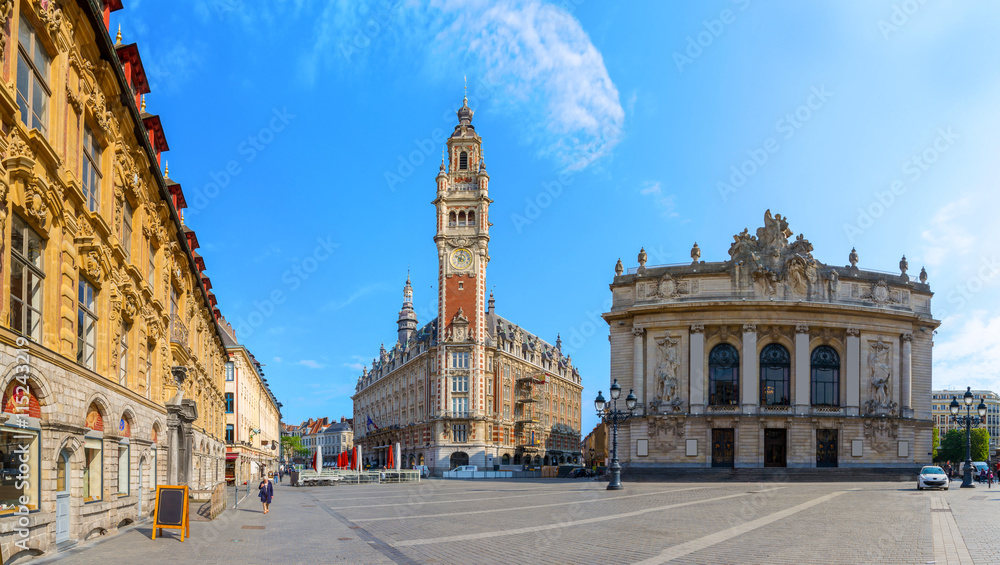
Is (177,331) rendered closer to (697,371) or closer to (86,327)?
(86,327)

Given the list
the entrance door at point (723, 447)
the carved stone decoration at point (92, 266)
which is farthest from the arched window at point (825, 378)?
the carved stone decoration at point (92, 266)

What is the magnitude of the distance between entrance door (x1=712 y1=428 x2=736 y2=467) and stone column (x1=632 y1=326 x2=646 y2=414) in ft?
20.4

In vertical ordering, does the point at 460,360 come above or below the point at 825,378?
above

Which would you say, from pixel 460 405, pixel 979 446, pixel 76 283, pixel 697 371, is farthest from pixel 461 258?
pixel 979 446

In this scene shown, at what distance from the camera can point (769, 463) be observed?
64.1 metres

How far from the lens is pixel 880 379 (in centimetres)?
6506

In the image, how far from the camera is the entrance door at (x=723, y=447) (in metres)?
63.9

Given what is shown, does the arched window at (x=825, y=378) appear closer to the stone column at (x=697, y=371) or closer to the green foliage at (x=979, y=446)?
the stone column at (x=697, y=371)

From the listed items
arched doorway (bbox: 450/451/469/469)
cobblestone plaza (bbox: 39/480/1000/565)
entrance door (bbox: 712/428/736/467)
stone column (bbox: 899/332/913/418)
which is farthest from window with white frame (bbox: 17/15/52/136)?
arched doorway (bbox: 450/451/469/469)

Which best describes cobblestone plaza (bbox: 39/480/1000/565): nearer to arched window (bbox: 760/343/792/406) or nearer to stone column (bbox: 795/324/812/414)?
stone column (bbox: 795/324/812/414)

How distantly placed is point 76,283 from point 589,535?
13623 millimetres

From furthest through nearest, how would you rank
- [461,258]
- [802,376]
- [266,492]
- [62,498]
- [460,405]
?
[461,258] → [460,405] → [802,376] → [266,492] → [62,498]

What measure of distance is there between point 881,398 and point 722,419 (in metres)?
13.4

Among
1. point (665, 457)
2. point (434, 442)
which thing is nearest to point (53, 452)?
point (665, 457)
